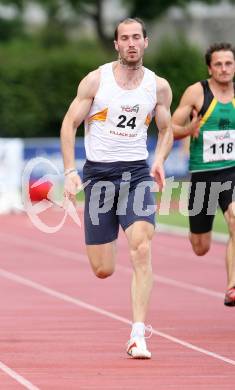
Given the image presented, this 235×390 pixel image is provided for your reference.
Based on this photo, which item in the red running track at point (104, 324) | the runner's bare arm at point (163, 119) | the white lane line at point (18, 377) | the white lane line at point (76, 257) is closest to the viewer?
the white lane line at point (18, 377)

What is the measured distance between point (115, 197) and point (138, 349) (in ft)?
3.94

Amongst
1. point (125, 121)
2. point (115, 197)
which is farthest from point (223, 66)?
point (115, 197)

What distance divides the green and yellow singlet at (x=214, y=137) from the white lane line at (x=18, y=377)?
3580 millimetres

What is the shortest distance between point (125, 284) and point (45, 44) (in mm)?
45258

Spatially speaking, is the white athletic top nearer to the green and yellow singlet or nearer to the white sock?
the white sock

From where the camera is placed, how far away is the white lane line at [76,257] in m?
15.7

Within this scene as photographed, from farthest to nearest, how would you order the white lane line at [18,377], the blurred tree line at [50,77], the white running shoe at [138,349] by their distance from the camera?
1. the blurred tree line at [50,77]
2. the white running shoe at [138,349]
3. the white lane line at [18,377]

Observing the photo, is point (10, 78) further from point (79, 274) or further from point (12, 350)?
point (12, 350)

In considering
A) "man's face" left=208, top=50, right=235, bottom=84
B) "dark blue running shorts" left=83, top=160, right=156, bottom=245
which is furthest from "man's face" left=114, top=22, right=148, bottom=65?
"man's face" left=208, top=50, right=235, bottom=84

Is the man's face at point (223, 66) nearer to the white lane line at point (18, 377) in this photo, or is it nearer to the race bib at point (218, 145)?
the race bib at point (218, 145)

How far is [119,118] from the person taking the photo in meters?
10.5

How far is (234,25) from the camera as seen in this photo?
70438mm

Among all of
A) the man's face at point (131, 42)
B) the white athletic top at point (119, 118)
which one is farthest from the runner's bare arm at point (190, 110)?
the man's face at point (131, 42)

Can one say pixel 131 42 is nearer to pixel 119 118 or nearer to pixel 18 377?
pixel 119 118
